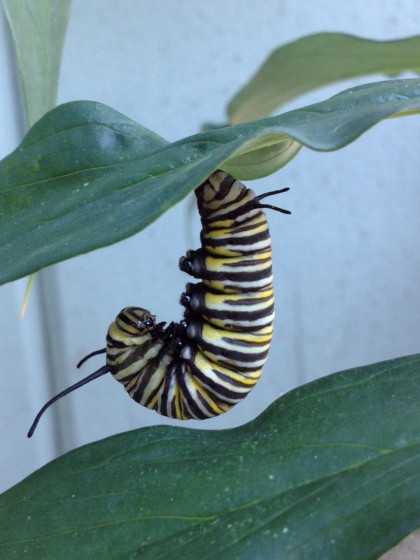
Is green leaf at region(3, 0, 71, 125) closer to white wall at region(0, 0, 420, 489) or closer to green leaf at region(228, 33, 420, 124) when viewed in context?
green leaf at region(228, 33, 420, 124)

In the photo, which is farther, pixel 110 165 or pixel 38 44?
pixel 38 44

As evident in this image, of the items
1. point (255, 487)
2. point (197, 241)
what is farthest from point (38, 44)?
point (197, 241)

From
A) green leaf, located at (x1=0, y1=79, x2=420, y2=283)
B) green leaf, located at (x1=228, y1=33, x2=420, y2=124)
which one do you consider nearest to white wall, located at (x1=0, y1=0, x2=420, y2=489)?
green leaf, located at (x1=228, y1=33, x2=420, y2=124)

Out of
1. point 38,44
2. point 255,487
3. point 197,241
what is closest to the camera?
point 255,487

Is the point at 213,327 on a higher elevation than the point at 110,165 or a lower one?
lower

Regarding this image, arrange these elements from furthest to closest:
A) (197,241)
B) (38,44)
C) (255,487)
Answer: (197,241)
(38,44)
(255,487)

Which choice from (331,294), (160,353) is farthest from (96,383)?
(160,353)

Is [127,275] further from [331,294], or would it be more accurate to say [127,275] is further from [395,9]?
[395,9]

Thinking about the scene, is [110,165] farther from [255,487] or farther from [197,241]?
[197,241]
